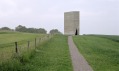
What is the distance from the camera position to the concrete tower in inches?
3543

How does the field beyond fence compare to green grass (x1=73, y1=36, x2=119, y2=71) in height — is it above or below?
above

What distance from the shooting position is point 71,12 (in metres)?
90.4

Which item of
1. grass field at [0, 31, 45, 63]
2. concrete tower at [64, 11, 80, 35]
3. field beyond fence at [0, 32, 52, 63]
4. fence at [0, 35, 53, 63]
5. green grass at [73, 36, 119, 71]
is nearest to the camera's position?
fence at [0, 35, 53, 63]

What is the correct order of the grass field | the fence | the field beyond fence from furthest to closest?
the field beyond fence, the grass field, the fence

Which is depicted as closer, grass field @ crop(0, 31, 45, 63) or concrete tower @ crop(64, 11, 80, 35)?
grass field @ crop(0, 31, 45, 63)

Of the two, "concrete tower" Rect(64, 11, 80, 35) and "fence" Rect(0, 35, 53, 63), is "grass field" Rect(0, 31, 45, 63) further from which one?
"concrete tower" Rect(64, 11, 80, 35)

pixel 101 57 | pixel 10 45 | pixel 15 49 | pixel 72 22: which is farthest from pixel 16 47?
pixel 72 22

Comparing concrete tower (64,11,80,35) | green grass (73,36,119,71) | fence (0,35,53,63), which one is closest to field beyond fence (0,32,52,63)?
fence (0,35,53,63)

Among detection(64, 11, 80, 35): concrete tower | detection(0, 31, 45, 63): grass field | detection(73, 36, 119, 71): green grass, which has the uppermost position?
detection(64, 11, 80, 35): concrete tower

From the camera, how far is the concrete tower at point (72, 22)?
90.0 m

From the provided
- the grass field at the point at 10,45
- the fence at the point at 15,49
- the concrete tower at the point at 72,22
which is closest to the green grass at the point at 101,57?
the fence at the point at 15,49

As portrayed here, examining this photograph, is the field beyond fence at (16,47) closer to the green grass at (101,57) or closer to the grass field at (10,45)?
the grass field at (10,45)

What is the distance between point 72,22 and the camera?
90250 mm

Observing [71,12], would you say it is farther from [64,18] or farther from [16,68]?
[16,68]
